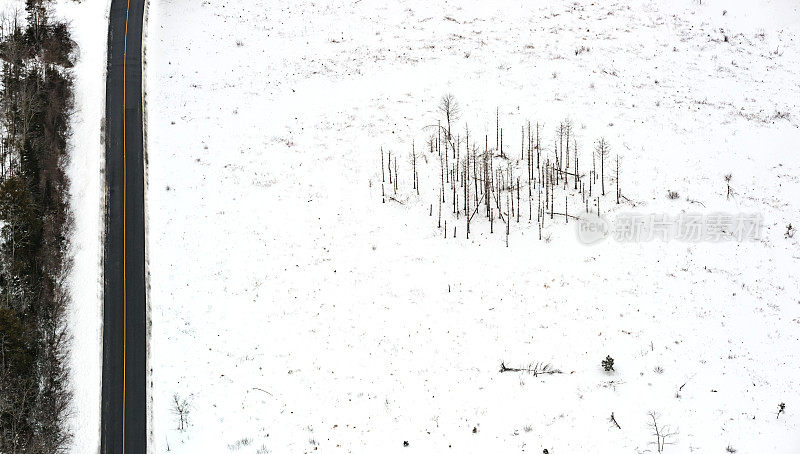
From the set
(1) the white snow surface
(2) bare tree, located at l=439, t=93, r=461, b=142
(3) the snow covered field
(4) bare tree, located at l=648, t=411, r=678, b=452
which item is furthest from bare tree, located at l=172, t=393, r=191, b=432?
(2) bare tree, located at l=439, t=93, r=461, b=142

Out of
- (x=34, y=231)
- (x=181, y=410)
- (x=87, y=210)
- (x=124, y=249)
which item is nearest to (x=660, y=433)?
(x=181, y=410)

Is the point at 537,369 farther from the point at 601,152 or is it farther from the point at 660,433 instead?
the point at 601,152

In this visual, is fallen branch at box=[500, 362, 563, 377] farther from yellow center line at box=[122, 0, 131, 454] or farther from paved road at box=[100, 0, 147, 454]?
yellow center line at box=[122, 0, 131, 454]

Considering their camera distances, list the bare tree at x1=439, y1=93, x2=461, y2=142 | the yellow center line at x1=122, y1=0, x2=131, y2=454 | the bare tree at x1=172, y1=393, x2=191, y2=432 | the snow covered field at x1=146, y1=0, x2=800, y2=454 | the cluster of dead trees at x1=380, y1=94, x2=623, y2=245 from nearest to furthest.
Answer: the snow covered field at x1=146, y1=0, x2=800, y2=454
the bare tree at x1=172, y1=393, x2=191, y2=432
the yellow center line at x1=122, y1=0, x2=131, y2=454
the cluster of dead trees at x1=380, y1=94, x2=623, y2=245
the bare tree at x1=439, y1=93, x2=461, y2=142

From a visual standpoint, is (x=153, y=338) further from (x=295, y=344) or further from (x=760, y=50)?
(x=760, y=50)

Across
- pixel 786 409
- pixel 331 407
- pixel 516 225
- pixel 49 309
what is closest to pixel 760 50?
pixel 516 225

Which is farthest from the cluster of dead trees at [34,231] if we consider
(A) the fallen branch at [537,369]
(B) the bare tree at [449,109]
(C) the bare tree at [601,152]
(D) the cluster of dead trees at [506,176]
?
(C) the bare tree at [601,152]
